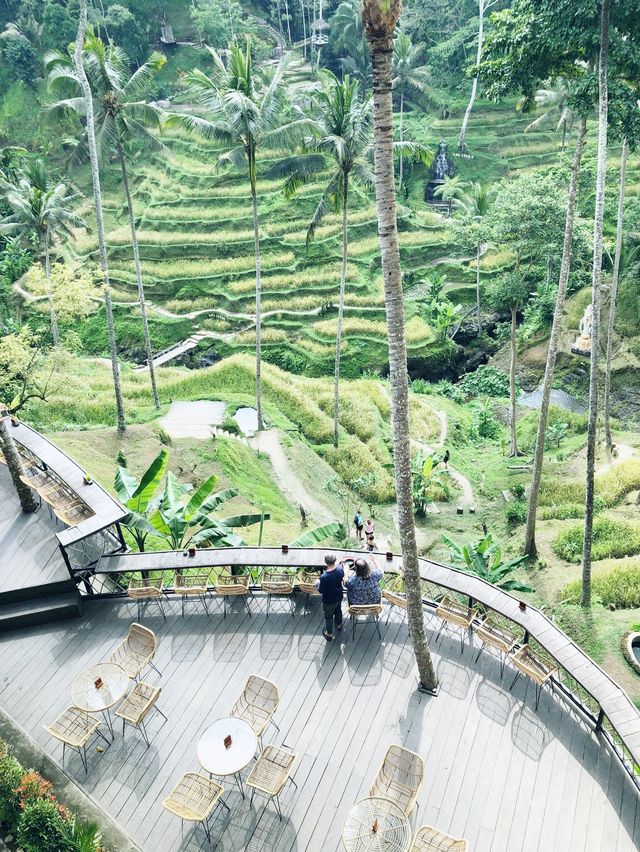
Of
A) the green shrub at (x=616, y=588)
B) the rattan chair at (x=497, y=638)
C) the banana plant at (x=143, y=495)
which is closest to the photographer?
the rattan chair at (x=497, y=638)

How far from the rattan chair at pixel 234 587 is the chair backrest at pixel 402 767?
404 centimetres

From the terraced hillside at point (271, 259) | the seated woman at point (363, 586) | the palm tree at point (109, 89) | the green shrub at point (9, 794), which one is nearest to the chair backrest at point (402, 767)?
the seated woman at point (363, 586)

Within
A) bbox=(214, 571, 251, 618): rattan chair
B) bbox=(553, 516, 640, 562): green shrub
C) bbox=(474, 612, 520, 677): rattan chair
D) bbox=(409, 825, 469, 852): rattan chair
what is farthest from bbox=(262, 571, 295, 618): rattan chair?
bbox=(553, 516, 640, 562): green shrub

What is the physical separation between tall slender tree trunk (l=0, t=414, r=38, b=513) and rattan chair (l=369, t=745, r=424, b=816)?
9.82 meters

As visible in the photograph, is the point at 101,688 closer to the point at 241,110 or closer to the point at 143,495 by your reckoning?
the point at 143,495

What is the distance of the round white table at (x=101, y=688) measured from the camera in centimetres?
983

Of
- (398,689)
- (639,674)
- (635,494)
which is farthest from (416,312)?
(398,689)

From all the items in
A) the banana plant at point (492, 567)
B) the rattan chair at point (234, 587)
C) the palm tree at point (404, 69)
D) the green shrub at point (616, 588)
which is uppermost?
the palm tree at point (404, 69)

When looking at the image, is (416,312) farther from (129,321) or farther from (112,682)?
(112,682)

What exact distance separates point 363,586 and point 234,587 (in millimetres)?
2591

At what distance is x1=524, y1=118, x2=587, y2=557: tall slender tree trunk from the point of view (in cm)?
1505

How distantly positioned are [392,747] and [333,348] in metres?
31.2

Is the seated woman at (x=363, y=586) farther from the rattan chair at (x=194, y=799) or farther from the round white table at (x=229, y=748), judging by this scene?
the rattan chair at (x=194, y=799)

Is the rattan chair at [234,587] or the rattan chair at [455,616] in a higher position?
the rattan chair at [455,616]
